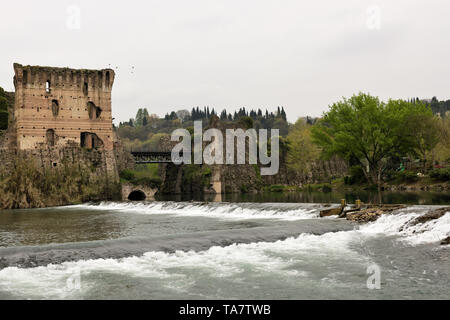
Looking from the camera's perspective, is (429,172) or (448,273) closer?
(448,273)

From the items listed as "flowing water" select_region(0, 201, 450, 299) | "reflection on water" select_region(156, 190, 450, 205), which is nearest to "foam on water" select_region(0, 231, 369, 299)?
"flowing water" select_region(0, 201, 450, 299)

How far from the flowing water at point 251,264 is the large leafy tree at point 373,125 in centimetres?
3117

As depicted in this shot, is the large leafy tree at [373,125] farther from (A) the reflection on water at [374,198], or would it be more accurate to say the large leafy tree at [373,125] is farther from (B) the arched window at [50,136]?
(B) the arched window at [50,136]

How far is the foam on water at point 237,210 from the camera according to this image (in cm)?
2572

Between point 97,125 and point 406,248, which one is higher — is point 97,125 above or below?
above

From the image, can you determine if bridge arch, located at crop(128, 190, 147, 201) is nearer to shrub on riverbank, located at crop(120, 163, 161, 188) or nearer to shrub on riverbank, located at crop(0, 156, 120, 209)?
shrub on riverbank, located at crop(120, 163, 161, 188)

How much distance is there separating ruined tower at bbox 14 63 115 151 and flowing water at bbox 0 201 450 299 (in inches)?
1585

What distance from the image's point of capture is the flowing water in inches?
380

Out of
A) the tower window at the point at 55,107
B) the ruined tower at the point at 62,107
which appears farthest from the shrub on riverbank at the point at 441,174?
the tower window at the point at 55,107

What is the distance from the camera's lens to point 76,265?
1241 cm

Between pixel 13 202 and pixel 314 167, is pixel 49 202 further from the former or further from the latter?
pixel 314 167

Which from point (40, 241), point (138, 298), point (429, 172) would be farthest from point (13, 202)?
point (429, 172)

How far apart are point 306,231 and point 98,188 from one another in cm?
4306
